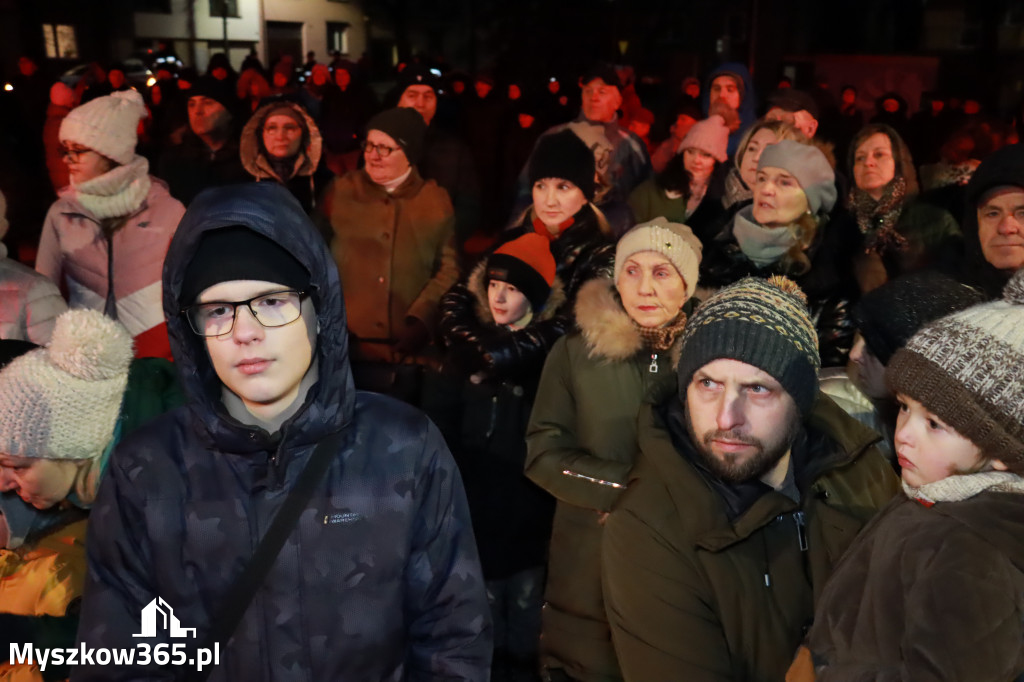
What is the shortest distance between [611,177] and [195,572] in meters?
5.69

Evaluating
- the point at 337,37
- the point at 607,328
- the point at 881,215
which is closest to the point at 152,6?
the point at 337,37

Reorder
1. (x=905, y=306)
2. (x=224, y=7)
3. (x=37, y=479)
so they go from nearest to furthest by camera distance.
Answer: (x=37, y=479) → (x=905, y=306) → (x=224, y=7)

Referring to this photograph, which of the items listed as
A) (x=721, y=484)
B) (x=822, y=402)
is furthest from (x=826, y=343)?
(x=721, y=484)

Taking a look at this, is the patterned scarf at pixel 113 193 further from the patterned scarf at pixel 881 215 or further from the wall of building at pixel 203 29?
the wall of building at pixel 203 29

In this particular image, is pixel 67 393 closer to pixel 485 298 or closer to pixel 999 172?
pixel 485 298

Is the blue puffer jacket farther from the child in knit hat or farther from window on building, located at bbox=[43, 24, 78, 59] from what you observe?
window on building, located at bbox=[43, 24, 78, 59]

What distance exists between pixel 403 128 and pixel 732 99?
10.4 feet

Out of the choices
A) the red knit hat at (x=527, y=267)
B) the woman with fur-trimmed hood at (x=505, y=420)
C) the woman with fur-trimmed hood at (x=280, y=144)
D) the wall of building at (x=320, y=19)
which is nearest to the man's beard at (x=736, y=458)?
the woman with fur-trimmed hood at (x=505, y=420)

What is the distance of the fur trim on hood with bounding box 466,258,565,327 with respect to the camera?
425 centimetres

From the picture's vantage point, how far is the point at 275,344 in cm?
210

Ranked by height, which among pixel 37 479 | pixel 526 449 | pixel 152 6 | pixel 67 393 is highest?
pixel 152 6

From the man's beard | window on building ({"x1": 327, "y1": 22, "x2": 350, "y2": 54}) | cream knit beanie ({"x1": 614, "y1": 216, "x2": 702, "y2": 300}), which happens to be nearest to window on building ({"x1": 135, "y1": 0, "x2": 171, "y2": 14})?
window on building ({"x1": 327, "y1": 22, "x2": 350, "y2": 54})

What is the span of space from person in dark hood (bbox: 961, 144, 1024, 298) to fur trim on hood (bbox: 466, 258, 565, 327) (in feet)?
5.40

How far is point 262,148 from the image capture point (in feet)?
21.0
